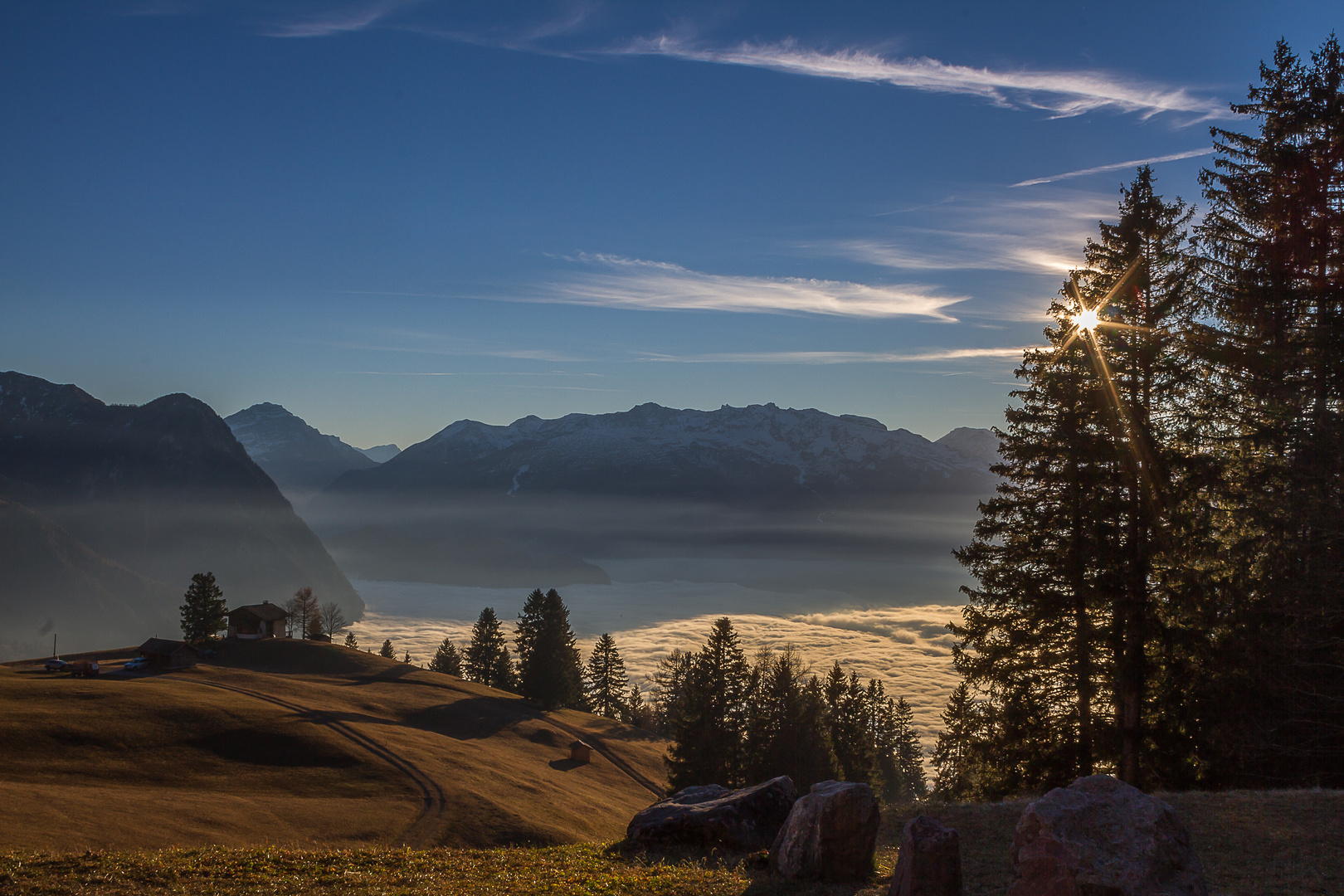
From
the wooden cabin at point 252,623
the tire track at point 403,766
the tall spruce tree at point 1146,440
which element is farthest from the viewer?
the wooden cabin at point 252,623

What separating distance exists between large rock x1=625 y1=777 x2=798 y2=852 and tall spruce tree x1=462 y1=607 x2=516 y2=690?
87161 mm

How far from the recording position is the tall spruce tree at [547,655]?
88.8 m

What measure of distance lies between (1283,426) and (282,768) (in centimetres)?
5484

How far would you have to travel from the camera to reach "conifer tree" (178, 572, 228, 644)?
308 feet

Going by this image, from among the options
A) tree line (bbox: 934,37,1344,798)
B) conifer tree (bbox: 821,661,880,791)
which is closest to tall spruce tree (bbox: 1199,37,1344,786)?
tree line (bbox: 934,37,1344,798)

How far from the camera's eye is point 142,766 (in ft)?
147

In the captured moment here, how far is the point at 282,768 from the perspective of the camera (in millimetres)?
48219

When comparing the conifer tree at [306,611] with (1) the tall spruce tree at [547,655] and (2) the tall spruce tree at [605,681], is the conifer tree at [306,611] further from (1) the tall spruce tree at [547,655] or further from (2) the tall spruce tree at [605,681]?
(2) the tall spruce tree at [605,681]

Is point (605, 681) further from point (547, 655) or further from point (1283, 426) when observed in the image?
point (1283, 426)

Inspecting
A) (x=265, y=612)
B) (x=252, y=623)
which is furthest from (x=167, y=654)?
(x=265, y=612)

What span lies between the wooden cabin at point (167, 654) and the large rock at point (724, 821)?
241 ft

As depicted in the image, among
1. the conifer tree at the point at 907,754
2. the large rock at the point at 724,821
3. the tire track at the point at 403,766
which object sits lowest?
the conifer tree at the point at 907,754

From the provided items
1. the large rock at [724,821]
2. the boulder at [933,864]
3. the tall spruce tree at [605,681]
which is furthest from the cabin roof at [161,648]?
the boulder at [933,864]

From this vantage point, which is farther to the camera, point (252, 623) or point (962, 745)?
point (252, 623)
